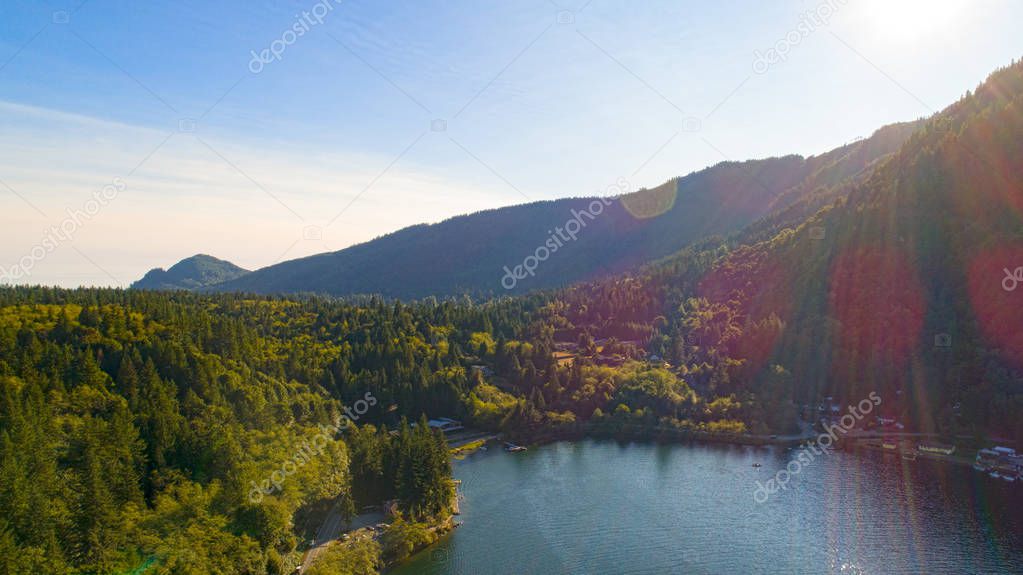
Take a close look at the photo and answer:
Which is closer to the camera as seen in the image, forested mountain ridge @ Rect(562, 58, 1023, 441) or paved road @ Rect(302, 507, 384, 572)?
paved road @ Rect(302, 507, 384, 572)

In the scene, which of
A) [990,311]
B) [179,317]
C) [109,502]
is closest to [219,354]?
[179,317]

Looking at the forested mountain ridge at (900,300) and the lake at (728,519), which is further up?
the forested mountain ridge at (900,300)

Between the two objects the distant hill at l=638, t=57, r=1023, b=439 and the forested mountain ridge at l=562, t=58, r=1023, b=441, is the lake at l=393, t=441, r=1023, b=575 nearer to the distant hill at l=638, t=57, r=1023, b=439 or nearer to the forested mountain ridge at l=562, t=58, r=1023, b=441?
the forested mountain ridge at l=562, t=58, r=1023, b=441

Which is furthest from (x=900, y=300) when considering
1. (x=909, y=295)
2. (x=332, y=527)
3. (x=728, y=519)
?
(x=332, y=527)

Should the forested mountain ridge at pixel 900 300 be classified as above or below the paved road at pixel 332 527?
above

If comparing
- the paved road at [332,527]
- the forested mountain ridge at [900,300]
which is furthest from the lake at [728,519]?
the forested mountain ridge at [900,300]

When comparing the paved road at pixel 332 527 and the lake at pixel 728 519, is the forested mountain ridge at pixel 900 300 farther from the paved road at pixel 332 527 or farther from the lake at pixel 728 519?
the paved road at pixel 332 527

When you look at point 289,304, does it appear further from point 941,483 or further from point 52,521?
point 941,483

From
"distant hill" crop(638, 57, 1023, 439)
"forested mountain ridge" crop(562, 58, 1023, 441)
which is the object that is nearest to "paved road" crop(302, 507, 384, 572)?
"forested mountain ridge" crop(562, 58, 1023, 441)

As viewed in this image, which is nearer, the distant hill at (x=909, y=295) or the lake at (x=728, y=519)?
the lake at (x=728, y=519)
